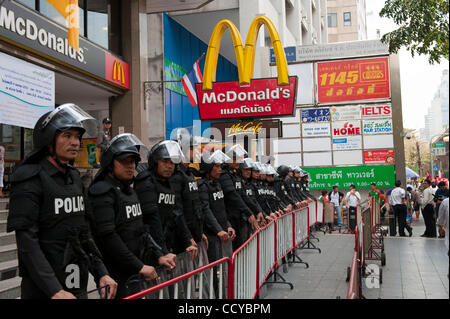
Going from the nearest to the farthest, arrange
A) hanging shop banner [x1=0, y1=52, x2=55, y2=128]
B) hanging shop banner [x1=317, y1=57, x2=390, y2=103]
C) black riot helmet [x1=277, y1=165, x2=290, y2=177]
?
hanging shop banner [x1=0, y1=52, x2=55, y2=128] → black riot helmet [x1=277, y1=165, x2=290, y2=177] → hanging shop banner [x1=317, y1=57, x2=390, y2=103]

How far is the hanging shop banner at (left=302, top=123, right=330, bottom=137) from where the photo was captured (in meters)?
23.8

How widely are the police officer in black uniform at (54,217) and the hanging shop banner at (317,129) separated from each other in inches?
831

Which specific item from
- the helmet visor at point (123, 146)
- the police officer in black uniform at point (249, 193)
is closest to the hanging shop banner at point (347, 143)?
the police officer in black uniform at point (249, 193)

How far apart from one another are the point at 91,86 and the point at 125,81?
150 centimetres

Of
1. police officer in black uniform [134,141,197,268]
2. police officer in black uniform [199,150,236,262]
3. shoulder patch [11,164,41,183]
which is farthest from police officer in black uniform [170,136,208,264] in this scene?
shoulder patch [11,164,41,183]

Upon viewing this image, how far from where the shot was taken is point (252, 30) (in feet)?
44.9

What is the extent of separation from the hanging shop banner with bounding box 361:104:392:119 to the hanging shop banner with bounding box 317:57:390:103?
461mm

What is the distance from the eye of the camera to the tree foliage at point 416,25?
8719 millimetres

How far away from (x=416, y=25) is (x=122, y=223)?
8.42 metres

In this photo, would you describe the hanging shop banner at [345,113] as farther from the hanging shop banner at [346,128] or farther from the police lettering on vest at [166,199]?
the police lettering on vest at [166,199]

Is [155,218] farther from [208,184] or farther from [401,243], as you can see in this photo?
[401,243]

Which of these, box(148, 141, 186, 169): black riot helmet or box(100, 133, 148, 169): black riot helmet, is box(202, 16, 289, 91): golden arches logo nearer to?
box(148, 141, 186, 169): black riot helmet

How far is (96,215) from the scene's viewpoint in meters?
3.83
